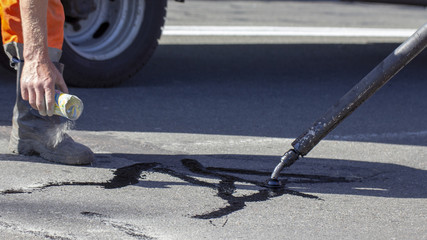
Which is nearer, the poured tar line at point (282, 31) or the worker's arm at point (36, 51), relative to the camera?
the worker's arm at point (36, 51)

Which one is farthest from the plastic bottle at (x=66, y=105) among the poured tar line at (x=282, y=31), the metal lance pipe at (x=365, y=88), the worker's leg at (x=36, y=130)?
the poured tar line at (x=282, y=31)

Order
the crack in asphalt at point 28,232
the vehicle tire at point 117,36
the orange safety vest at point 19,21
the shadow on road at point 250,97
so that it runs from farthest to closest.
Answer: the vehicle tire at point 117,36
the shadow on road at point 250,97
the orange safety vest at point 19,21
the crack in asphalt at point 28,232

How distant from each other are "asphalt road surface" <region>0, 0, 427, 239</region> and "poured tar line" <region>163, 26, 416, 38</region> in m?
1.47

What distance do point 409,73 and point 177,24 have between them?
3.76 meters

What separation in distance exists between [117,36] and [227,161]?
226 centimetres

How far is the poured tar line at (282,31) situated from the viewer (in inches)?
375

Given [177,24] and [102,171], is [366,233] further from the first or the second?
[177,24]

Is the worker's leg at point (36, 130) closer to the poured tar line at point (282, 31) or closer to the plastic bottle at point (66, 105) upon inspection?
the plastic bottle at point (66, 105)

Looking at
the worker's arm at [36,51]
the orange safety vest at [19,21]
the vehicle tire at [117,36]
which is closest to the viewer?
the worker's arm at [36,51]

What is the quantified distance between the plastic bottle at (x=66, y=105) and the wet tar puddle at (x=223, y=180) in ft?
1.94

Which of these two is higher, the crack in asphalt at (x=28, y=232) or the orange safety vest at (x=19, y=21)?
the orange safety vest at (x=19, y=21)

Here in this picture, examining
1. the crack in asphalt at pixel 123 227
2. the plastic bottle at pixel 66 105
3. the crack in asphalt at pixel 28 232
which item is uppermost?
the plastic bottle at pixel 66 105

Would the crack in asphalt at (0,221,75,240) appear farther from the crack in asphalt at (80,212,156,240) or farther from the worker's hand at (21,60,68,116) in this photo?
the worker's hand at (21,60,68,116)

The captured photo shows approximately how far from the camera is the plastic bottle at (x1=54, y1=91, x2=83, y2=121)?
2.87 meters
